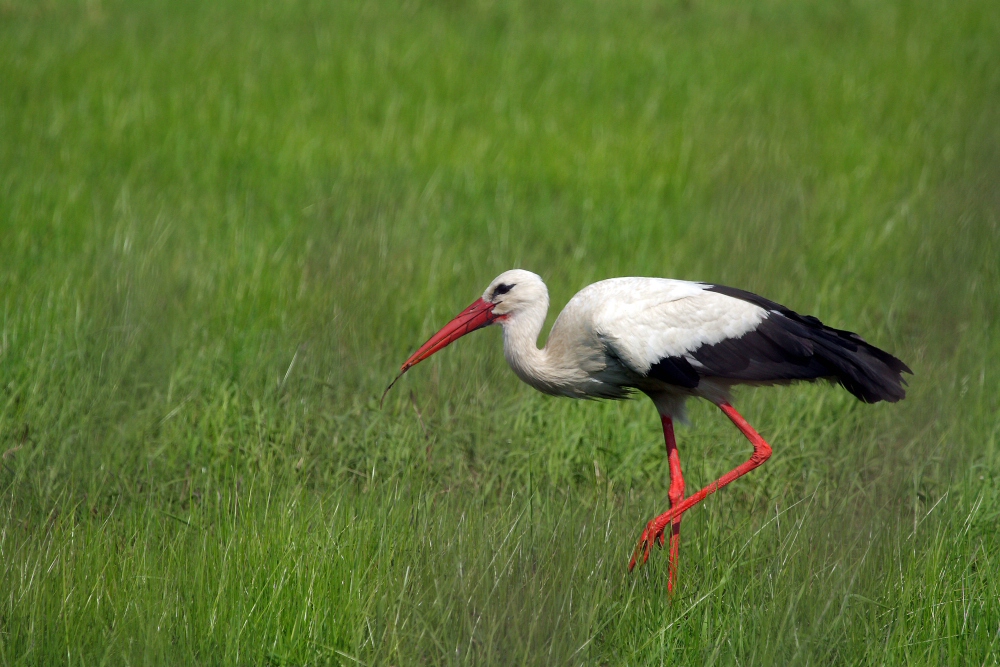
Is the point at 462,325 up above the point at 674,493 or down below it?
above

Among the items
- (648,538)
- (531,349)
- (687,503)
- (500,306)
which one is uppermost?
(500,306)

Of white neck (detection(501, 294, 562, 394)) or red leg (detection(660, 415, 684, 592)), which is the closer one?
red leg (detection(660, 415, 684, 592))

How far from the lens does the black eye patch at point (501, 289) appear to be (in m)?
3.61

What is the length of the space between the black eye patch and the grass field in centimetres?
64

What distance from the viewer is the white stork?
11.4 ft

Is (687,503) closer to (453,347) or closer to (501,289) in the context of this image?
(501,289)

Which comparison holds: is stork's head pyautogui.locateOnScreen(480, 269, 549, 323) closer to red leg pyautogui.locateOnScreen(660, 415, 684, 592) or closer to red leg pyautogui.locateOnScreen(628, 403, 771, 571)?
red leg pyautogui.locateOnScreen(660, 415, 684, 592)

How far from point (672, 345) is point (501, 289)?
2.03 feet

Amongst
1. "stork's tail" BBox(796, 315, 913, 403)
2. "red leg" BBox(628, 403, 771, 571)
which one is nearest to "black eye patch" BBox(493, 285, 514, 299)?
"red leg" BBox(628, 403, 771, 571)

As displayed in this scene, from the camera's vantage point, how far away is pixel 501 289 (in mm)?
3619

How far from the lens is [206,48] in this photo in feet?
28.5

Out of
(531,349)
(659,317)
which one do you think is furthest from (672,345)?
(531,349)

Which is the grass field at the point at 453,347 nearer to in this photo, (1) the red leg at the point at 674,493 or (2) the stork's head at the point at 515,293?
(1) the red leg at the point at 674,493

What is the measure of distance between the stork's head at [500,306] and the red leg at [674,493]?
66 cm
